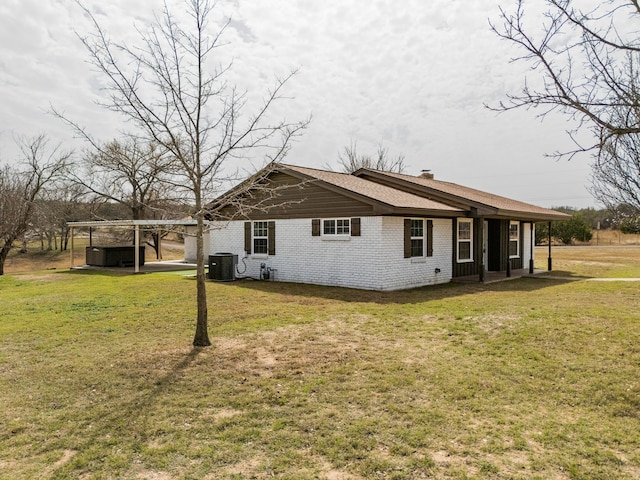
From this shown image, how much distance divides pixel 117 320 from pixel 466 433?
7.31 m

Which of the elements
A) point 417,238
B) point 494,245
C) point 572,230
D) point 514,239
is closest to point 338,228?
point 417,238

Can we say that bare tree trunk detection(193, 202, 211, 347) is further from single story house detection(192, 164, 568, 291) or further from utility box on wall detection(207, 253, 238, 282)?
utility box on wall detection(207, 253, 238, 282)

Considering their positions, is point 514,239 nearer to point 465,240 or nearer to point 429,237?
point 465,240

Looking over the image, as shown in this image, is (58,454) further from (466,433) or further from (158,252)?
(158,252)

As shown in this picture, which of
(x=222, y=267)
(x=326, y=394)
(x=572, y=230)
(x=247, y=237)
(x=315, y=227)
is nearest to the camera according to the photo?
(x=326, y=394)

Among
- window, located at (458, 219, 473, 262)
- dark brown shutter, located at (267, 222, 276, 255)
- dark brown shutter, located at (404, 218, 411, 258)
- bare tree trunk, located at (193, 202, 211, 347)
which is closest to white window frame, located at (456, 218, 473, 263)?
window, located at (458, 219, 473, 262)

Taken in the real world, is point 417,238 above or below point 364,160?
below

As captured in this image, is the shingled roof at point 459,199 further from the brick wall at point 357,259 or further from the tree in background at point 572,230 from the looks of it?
the tree in background at point 572,230

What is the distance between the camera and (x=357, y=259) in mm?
13570

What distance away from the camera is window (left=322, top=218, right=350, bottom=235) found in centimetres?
1391

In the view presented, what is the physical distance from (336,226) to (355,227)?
2.92 feet

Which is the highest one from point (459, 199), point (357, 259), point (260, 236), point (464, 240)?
point (459, 199)

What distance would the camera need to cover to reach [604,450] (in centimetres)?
366

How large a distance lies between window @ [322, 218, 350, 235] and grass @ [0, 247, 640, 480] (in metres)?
4.72
